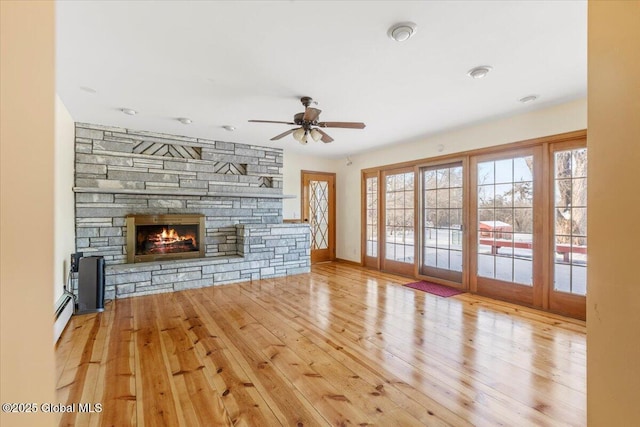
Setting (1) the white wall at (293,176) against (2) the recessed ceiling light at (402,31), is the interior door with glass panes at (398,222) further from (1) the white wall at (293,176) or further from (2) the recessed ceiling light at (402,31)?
(2) the recessed ceiling light at (402,31)

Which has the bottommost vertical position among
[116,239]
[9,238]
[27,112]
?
[116,239]

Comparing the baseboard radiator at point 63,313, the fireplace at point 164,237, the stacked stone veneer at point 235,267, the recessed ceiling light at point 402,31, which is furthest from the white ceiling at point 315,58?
the baseboard radiator at point 63,313

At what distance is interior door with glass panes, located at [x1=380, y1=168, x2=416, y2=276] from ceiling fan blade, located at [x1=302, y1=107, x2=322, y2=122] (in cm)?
283

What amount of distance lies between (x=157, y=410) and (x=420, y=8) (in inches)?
119

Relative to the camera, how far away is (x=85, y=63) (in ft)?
8.26

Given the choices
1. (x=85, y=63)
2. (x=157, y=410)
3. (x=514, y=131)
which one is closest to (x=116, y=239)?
(x=85, y=63)

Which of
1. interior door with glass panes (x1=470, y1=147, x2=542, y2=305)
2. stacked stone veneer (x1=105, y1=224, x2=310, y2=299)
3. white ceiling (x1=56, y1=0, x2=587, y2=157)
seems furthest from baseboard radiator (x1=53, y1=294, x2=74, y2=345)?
interior door with glass panes (x1=470, y1=147, x2=542, y2=305)

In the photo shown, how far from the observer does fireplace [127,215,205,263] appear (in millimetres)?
4492

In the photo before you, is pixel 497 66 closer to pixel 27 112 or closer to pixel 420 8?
pixel 420 8

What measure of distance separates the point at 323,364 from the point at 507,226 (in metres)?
3.32

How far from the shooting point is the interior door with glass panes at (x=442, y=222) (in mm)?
4688

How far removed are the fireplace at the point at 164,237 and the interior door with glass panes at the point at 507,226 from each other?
453cm

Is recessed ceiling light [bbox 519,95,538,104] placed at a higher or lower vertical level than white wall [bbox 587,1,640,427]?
higher

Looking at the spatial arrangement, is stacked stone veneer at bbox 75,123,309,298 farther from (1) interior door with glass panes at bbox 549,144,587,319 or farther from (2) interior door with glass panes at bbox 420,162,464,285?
(1) interior door with glass panes at bbox 549,144,587,319
